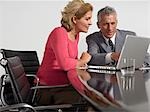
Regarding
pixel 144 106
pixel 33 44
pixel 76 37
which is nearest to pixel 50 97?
pixel 76 37

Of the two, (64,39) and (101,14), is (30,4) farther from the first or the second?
(64,39)

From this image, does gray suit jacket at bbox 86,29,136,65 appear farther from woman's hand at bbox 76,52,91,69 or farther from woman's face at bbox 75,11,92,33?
woman's face at bbox 75,11,92,33

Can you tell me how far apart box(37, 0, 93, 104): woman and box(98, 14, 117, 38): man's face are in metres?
0.57

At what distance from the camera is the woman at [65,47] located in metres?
2.14

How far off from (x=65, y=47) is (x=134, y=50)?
58cm

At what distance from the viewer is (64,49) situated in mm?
2137

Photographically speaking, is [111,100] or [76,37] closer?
[111,100]

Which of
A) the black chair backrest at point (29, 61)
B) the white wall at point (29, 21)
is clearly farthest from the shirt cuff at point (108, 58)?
the white wall at point (29, 21)

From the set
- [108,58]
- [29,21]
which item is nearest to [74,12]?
[108,58]

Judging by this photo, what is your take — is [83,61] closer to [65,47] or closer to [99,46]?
[65,47]

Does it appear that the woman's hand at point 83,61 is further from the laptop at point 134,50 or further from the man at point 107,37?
the man at point 107,37

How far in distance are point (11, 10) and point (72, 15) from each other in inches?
64.0

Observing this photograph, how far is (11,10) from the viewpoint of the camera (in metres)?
3.71

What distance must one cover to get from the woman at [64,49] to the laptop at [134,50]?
13.1 inches
